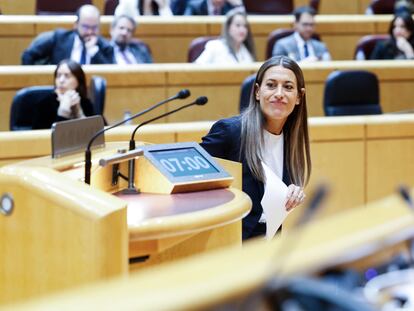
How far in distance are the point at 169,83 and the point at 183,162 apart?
2.25 m

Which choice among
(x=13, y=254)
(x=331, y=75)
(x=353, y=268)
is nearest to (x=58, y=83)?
(x=331, y=75)

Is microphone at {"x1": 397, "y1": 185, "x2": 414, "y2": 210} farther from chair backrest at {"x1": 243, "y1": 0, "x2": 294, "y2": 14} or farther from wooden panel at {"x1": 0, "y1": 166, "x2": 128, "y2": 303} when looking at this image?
chair backrest at {"x1": 243, "y1": 0, "x2": 294, "y2": 14}

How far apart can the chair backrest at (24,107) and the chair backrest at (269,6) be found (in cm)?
288

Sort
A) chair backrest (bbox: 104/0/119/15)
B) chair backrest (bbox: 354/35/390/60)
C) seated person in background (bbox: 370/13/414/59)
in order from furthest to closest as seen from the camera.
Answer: chair backrest (bbox: 104/0/119/15), chair backrest (bbox: 354/35/390/60), seated person in background (bbox: 370/13/414/59)

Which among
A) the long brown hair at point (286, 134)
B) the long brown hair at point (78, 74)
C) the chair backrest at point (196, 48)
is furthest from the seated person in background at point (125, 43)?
the long brown hair at point (286, 134)

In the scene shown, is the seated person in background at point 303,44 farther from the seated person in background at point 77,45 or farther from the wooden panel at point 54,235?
the wooden panel at point 54,235

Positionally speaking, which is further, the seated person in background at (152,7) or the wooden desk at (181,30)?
the seated person in background at (152,7)

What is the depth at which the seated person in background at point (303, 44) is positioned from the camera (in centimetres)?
526

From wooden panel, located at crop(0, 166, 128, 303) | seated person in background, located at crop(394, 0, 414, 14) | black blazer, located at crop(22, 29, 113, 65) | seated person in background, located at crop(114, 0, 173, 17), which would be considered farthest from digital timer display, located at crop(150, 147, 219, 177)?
seated person in background, located at crop(394, 0, 414, 14)

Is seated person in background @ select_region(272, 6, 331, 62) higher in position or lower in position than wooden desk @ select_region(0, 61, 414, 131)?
higher

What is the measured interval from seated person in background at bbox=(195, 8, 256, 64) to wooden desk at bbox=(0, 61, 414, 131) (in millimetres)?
439

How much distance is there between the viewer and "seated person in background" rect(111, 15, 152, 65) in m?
4.99

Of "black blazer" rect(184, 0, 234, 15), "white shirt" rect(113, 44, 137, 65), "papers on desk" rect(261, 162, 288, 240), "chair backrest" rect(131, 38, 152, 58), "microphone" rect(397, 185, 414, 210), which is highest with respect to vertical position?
"black blazer" rect(184, 0, 234, 15)

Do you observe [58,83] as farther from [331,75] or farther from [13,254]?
[13,254]
